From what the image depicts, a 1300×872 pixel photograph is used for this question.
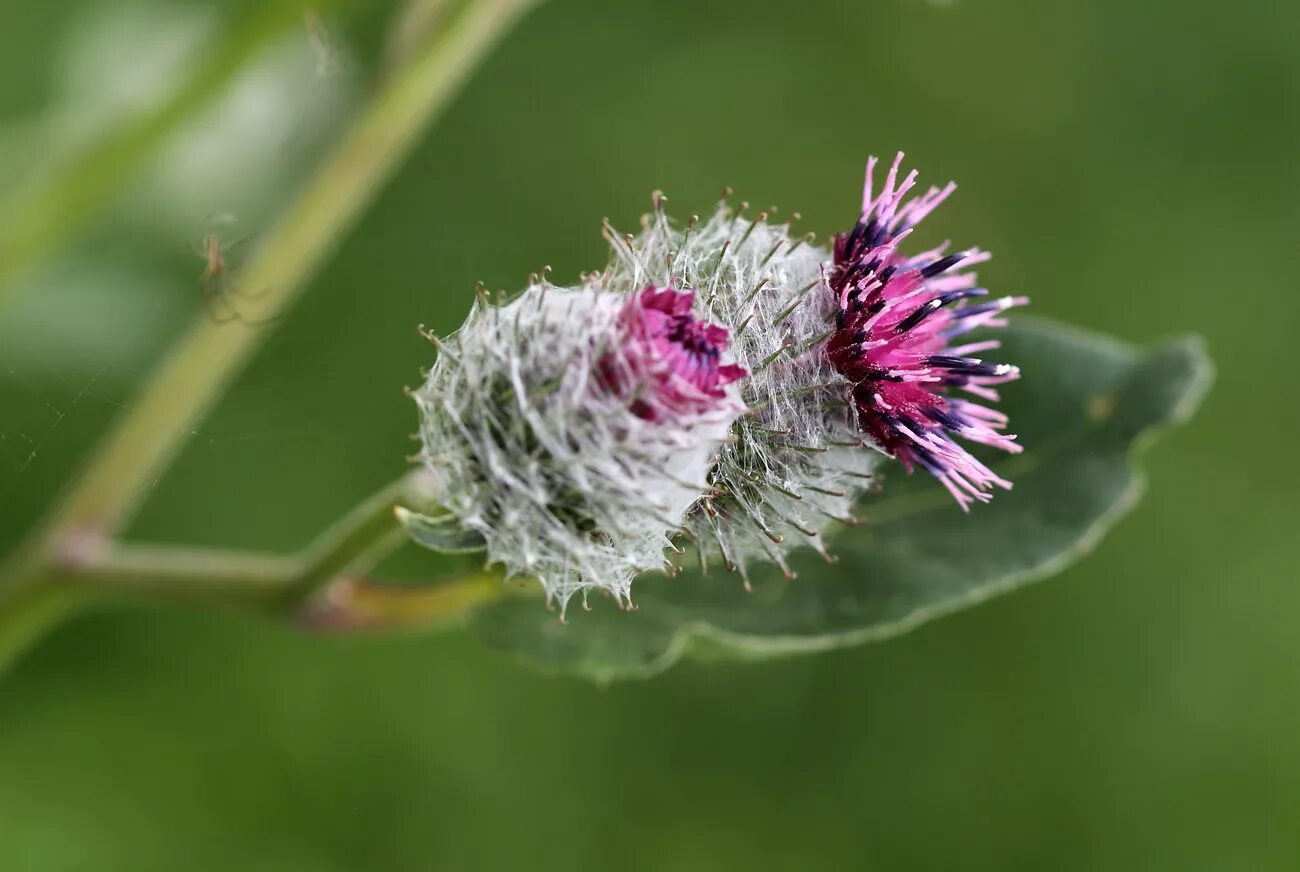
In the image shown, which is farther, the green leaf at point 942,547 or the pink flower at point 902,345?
the green leaf at point 942,547

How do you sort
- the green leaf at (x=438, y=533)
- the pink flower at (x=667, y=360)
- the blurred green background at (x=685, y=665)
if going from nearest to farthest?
the pink flower at (x=667, y=360) → the green leaf at (x=438, y=533) → the blurred green background at (x=685, y=665)

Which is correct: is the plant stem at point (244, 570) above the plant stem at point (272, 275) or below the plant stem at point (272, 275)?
below

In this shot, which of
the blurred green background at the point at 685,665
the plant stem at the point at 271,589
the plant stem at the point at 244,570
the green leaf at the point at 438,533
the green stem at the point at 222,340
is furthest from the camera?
the blurred green background at the point at 685,665

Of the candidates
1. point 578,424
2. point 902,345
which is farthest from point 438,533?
point 902,345

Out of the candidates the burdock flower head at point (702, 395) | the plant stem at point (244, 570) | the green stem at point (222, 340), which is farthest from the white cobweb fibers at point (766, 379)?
the green stem at point (222, 340)

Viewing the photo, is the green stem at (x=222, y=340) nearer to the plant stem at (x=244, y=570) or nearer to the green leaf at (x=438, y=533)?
the plant stem at (x=244, y=570)

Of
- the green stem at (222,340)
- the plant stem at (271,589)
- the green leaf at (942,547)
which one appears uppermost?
the green stem at (222,340)

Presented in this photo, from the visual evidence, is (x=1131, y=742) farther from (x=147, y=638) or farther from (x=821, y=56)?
(x=147, y=638)

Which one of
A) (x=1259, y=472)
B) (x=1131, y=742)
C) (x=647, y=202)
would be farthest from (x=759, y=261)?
(x=1259, y=472)
